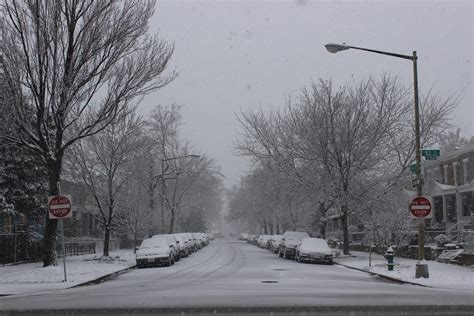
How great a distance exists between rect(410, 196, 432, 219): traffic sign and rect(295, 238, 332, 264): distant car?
11726mm

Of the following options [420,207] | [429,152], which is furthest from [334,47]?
[420,207]

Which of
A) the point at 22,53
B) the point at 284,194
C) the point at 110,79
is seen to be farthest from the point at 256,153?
the point at 22,53

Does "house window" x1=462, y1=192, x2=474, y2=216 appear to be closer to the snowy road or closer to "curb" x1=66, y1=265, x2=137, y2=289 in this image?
"curb" x1=66, y1=265, x2=137, y2=289

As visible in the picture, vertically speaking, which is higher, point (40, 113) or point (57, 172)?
point (40, 113)

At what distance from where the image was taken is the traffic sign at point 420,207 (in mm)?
19750

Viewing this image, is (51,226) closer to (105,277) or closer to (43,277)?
(43,277)

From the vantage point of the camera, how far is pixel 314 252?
31.4 meters

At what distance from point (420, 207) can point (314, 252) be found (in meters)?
12.2

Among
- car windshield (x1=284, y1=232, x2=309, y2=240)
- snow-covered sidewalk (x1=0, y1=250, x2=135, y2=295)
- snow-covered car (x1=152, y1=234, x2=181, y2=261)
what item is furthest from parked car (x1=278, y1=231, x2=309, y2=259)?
snow-covered sidewalk (x1=0, y1=250, x2=135, y2=295)

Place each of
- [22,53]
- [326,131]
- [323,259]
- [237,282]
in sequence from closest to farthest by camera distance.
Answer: [237,282]
[22,53]
[323,259]
[326,131]

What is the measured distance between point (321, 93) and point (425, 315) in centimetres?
2536

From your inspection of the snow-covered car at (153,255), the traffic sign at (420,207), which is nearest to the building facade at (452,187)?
the snow-covered car at (153,255)

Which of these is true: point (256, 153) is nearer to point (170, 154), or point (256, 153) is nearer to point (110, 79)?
point (110, 79)

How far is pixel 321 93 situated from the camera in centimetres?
3572
